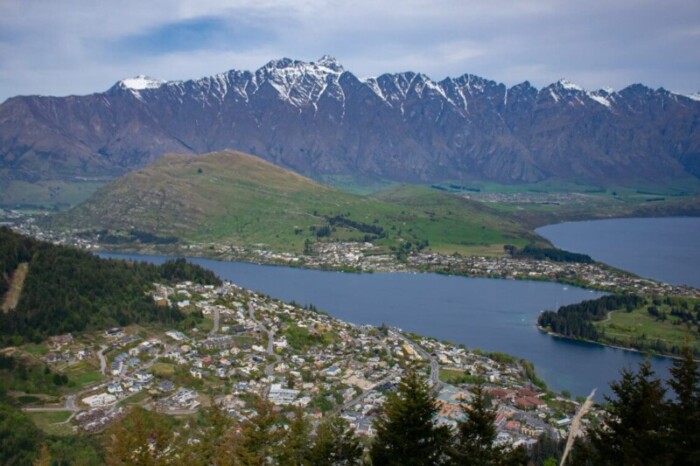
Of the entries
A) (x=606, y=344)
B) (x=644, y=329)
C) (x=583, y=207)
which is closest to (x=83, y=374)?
(x=606, y=344)

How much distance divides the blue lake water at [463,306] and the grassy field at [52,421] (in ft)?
93.7

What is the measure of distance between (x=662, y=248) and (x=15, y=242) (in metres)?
91.7

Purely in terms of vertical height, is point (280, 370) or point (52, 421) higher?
point (280, 370)

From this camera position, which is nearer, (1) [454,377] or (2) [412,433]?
(2) [412,433]

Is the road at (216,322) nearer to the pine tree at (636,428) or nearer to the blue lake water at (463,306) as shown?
the blue lake water at (463,306)

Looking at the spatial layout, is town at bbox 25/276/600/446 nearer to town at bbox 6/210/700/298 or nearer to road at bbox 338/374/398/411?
road at bbox 338/374/398/411

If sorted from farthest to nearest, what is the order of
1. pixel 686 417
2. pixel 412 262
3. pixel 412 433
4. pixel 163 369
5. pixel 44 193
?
pixel 44 193, pixel 412 262, pixel 163 369, pixel 412 433, pixel 686 417

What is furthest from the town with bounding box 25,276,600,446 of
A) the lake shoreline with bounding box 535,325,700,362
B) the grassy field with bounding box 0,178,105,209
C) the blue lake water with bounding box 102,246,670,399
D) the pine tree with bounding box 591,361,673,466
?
the grassy field with bounding box 0,178,105,209

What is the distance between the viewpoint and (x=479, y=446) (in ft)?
35.8

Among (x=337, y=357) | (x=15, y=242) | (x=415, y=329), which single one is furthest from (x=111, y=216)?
(x=337, y=357)

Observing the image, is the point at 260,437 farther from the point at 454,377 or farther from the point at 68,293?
the point at 68,293

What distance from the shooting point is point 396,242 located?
103500mm

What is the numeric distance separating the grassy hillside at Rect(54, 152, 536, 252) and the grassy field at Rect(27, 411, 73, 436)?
68.3m

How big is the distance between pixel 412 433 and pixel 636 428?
147 inches
